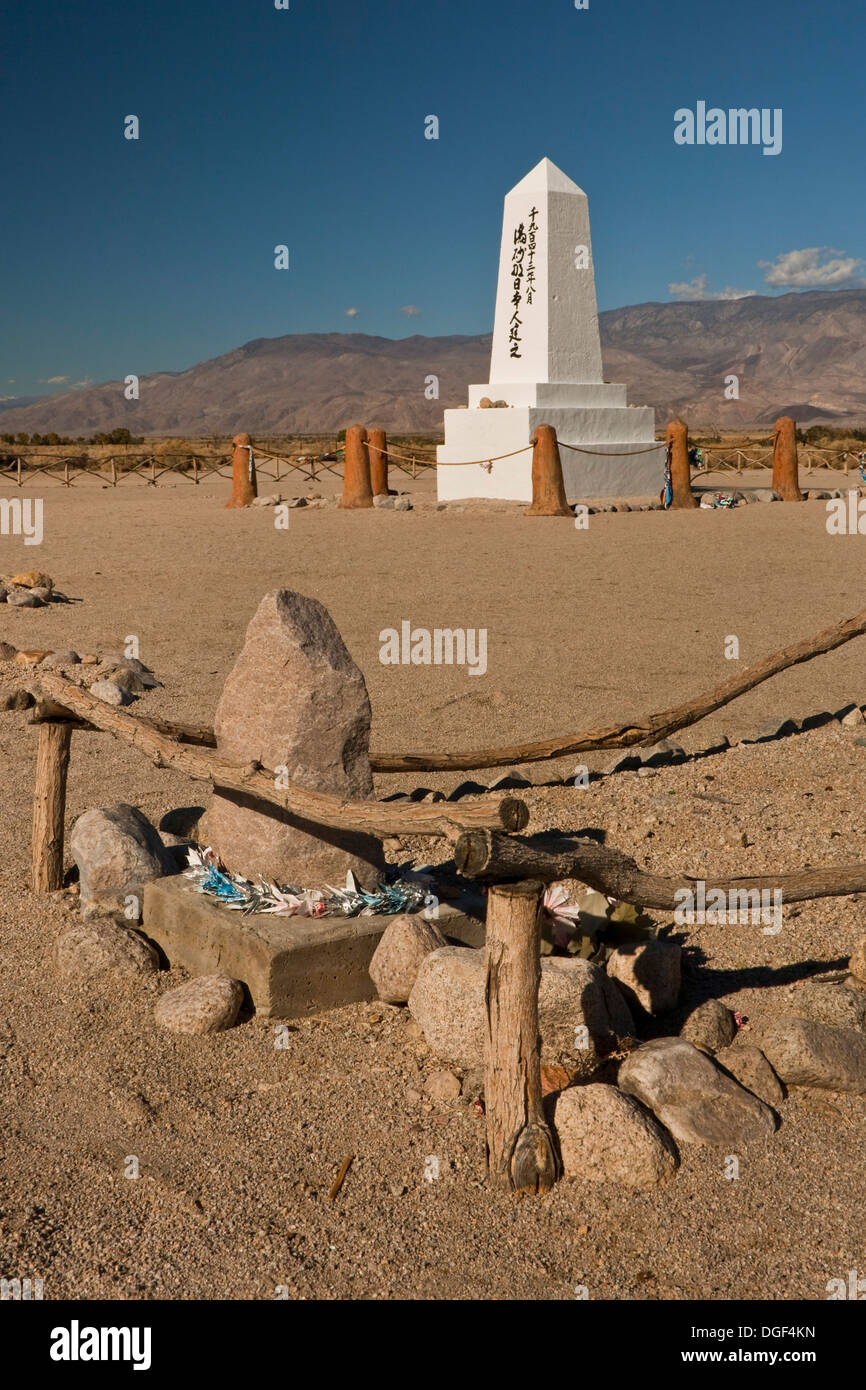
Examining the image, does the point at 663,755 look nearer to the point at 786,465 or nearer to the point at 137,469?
the point at 786,465

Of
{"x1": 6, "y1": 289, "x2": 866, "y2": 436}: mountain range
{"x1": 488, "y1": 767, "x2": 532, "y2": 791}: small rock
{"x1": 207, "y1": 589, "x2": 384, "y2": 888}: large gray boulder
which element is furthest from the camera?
{"x1": 6, "y1": 289, "x2": 866, "y2": 436}: mountain range

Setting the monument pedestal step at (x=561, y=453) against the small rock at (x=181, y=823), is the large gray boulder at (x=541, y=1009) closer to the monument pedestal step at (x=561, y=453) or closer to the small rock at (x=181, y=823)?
the small rock at (x=181, y=823)

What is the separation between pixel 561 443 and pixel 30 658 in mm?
10753

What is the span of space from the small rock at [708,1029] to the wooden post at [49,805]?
2724mm

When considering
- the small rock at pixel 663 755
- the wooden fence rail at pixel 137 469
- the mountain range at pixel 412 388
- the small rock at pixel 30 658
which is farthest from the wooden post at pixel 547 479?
the mountain range at pixel 412 388

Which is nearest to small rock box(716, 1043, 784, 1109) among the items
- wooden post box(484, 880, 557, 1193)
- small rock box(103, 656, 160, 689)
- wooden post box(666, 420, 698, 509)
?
wooden post box(484, 880, 557, 1193)

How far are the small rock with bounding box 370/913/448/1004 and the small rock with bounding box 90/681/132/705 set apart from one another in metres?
4.50

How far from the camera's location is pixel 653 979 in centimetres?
403

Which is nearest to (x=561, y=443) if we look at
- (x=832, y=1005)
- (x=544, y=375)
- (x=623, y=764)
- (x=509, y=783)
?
(x=544, y=375)

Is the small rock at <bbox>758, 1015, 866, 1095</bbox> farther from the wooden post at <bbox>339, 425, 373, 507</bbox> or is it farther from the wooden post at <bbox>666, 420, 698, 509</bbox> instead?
the wooden post at <bbox>666, 420, 698, 509</bbox>

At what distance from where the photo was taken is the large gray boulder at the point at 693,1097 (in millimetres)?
3295

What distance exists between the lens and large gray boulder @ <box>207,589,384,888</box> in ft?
14.3

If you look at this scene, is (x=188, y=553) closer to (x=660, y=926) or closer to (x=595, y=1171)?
(x=660, y=926)

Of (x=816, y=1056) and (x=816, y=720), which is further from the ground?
(x=816, y=720)
